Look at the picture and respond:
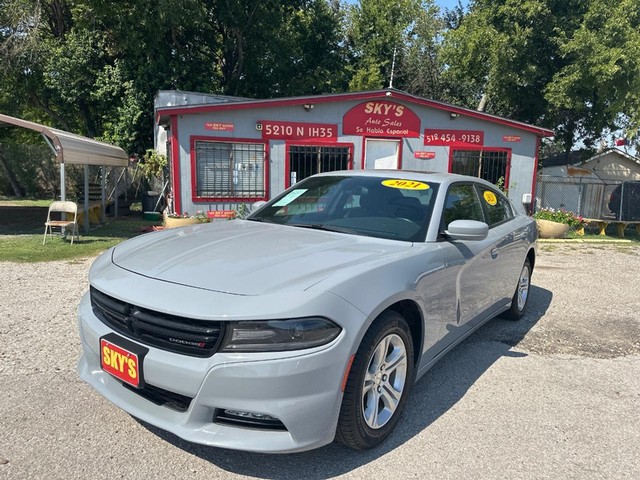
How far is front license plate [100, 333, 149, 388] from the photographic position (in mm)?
2395

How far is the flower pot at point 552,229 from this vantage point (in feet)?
41.3

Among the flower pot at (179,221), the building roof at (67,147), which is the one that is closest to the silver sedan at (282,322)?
the flower pot at (179,221)

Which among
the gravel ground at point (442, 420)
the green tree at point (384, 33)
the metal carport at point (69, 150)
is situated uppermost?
the green tree at point (384, 33)

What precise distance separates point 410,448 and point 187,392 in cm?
135

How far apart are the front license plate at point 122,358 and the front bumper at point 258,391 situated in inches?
2.1

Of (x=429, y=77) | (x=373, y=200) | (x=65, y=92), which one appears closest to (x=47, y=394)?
(x=373, y=200)

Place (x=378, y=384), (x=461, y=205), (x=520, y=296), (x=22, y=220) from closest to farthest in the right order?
1. (x=378, y=384)
2. (x=461, y=205)
3. (x=520, y=296)
4. (x=22, y=220)

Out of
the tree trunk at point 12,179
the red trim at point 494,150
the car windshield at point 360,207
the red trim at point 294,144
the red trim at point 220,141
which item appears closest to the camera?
the car windshield at point 360,207

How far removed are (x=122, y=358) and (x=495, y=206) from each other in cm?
369

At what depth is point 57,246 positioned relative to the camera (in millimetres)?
9102

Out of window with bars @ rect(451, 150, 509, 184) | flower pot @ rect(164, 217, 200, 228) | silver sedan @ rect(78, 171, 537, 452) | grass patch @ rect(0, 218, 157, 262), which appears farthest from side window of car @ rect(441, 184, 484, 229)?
window with bars @ rect(451, 150, 509, 184)

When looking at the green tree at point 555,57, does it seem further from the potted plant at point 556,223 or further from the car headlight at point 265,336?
the car headlight at point 265,336

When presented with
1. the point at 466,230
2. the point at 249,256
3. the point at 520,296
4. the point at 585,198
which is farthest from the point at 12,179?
the point at 466,230

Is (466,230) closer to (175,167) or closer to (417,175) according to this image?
(417,175)
